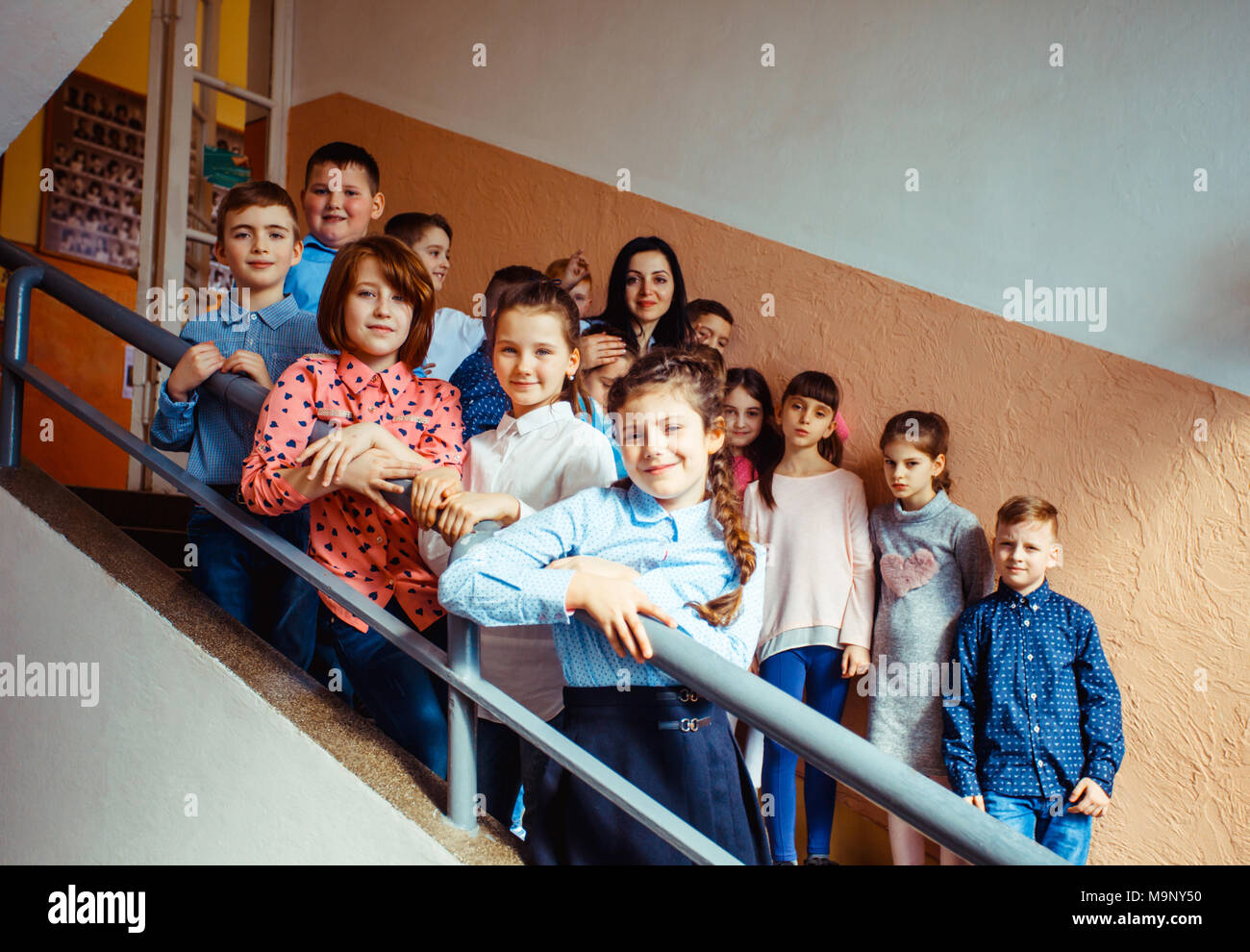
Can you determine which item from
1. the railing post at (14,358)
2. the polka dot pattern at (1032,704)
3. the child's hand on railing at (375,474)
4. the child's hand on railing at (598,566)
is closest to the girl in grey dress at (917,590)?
the polka dot pattern at (1032,704)

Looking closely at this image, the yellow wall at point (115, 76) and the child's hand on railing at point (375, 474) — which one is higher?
the yellow wall at point (115, 76)

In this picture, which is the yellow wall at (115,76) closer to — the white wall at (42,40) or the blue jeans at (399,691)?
the white wall at (42,40)

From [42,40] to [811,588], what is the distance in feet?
7.02

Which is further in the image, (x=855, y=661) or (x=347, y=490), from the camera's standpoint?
(x=855, y=661)

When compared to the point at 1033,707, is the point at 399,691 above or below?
above

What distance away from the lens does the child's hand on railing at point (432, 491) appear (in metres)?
1.39

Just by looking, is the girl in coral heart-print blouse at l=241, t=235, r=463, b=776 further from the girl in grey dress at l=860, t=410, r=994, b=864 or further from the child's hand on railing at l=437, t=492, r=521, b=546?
the girl in grey dress at l=860, t=410, r=994, b=864

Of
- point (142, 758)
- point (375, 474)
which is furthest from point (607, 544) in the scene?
point (142, 758)

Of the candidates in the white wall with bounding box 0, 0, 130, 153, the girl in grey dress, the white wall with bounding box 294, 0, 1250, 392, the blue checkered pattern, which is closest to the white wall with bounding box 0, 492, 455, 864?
the blue checkered pattern

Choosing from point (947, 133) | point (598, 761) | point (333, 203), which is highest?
point (947, 133)

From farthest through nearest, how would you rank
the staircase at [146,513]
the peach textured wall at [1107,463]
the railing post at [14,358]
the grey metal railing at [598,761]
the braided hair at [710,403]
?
the staircase at [146,513]
the peach textured wall at [1107,463]
the railing post at [14,358]
the braided hair at [710,403]
the grey metal railing at [598,761]

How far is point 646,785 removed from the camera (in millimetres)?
1307

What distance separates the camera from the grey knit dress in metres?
2.58

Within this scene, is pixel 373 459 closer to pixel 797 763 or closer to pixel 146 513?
pixel 797 763
